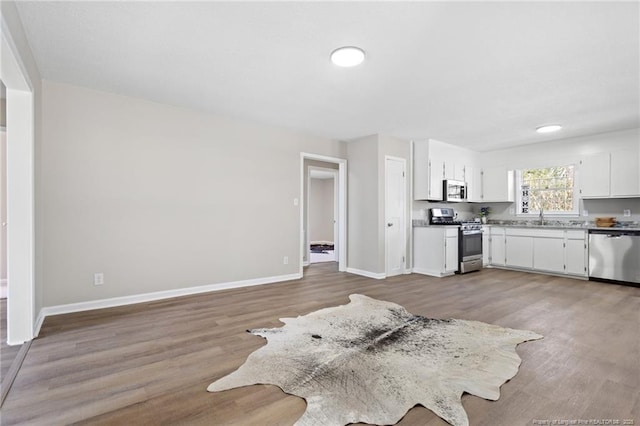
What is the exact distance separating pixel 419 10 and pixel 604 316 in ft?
11.9

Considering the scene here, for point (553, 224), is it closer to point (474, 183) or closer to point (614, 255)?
point (614, 255)

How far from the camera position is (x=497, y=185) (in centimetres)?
657

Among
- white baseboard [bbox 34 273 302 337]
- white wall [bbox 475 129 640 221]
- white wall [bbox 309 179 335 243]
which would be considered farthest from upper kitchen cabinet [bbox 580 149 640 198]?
white wall [bbox 309 179 335 243]

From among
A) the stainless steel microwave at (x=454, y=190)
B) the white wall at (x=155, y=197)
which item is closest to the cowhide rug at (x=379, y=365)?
the white wall at (x=155, y=197)

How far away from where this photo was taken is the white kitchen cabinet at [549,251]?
545 cm

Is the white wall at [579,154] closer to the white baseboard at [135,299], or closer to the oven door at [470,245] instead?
the oven door at [470,245]

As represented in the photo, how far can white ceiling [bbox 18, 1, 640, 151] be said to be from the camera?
2.12 meters

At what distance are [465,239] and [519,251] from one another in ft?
3.91

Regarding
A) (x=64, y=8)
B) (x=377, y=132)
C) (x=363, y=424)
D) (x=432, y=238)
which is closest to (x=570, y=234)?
(x=432, y=238)

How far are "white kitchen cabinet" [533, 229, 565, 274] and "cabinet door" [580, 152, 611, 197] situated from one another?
86cm

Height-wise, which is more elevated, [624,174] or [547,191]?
[624,174]

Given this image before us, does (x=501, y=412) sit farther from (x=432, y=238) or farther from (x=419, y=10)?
(x=432, y=238)

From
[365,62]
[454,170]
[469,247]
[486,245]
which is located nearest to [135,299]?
[365,62]

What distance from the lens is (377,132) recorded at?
17.1ft
